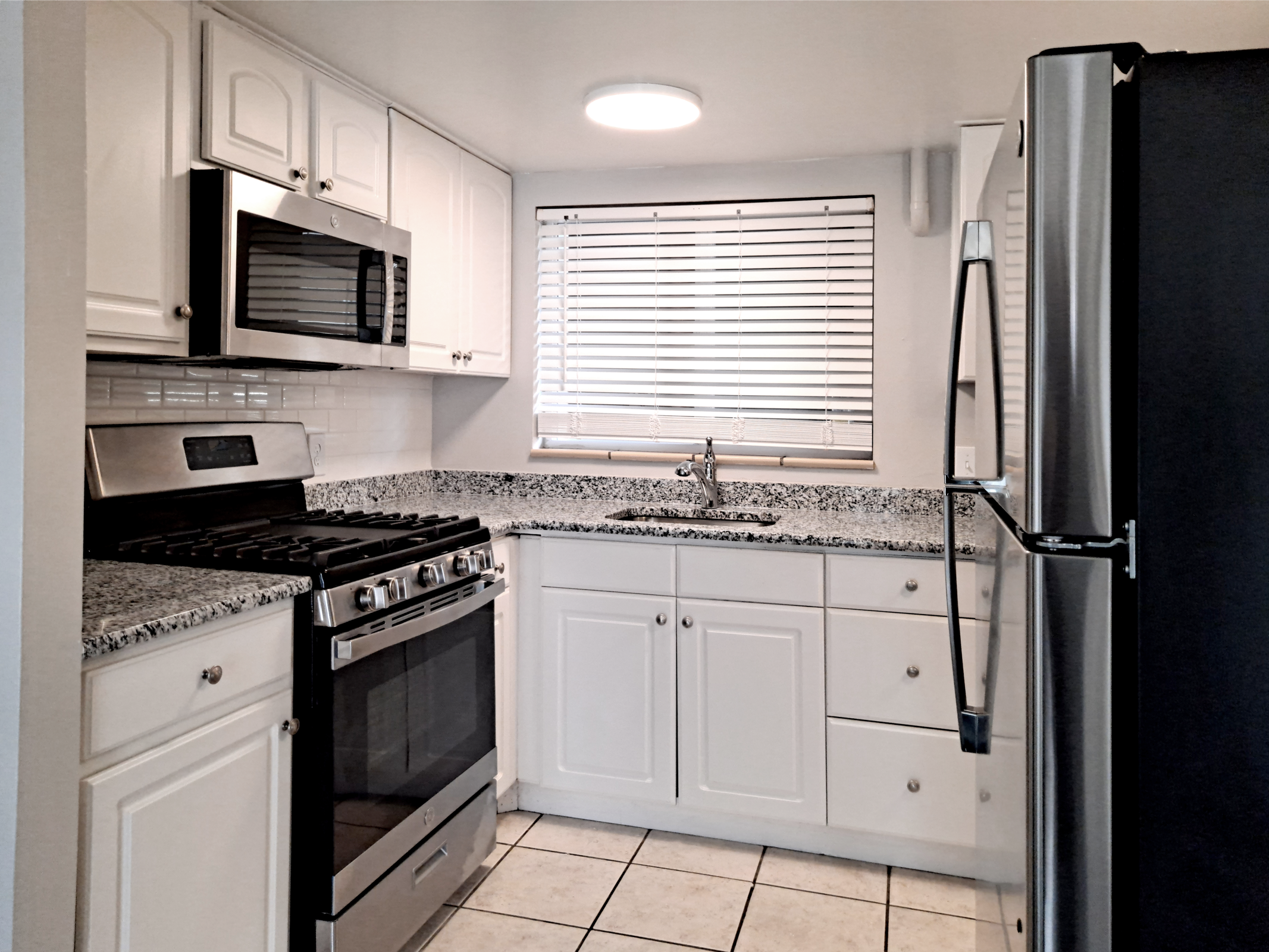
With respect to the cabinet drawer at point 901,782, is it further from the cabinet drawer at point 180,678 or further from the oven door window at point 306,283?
the oven door window at point 306,283

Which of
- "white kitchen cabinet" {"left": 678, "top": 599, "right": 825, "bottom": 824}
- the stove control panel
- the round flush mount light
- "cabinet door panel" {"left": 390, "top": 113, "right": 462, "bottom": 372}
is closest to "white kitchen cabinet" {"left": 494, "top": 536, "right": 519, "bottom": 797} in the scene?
the stove control panel

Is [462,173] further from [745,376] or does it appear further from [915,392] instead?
[915,392]

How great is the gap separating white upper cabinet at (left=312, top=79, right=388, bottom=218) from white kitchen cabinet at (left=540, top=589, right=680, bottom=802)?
126 cm

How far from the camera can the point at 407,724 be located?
6.83 ft

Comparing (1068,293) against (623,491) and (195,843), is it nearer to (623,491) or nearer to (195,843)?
(195,843)

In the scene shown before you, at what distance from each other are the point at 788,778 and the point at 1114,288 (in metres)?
1.98

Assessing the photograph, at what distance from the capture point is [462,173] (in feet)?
10.0

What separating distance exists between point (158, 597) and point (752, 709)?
1.65m

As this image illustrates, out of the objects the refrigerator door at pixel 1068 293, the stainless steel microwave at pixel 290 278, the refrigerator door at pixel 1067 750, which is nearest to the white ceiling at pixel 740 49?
the stainless steel microwave at pixel 290 278

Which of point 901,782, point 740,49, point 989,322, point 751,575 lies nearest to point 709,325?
point 751,575

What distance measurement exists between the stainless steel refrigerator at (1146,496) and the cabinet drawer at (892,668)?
150 centimetres

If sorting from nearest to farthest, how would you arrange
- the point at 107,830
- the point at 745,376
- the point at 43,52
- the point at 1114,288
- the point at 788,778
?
the point at 1114,288, the point at 43,52, the point at 107,830, the point at 788,778, the point at 745,376

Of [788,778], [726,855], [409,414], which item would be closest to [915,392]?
[788,778]

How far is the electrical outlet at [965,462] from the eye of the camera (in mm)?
2943
